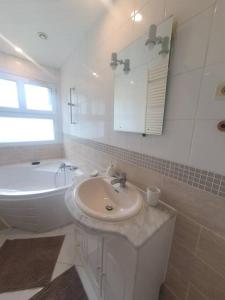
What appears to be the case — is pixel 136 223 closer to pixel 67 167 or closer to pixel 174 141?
pixel 174 141

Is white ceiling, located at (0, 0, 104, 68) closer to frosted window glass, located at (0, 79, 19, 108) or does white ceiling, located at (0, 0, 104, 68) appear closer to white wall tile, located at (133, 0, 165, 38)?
frosted window glass, located at (0, 79, 19, 108)

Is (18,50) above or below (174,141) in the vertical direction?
above

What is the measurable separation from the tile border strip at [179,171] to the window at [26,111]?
197cm

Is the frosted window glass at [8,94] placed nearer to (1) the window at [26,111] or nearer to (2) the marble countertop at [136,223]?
(1) the window at [26,111]

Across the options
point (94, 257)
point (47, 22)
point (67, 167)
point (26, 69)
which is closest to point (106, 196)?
point (94, 257)

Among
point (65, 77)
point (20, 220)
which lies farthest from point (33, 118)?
point (20, 220)

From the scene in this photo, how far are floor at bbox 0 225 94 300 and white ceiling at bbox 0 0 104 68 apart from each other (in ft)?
7.92

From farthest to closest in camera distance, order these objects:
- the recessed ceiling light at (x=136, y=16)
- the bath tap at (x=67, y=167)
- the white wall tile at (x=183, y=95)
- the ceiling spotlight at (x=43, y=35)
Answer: the bath tap at (x=67, y=167) → the ceiling spotlight at (x=43, y=35) → the recessed ceiling light at (x=136, y=16) → the white wall tile at (x=183, y=95)

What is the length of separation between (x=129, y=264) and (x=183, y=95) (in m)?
0.94

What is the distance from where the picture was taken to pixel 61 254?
138cm

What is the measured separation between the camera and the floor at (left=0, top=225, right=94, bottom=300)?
105cm

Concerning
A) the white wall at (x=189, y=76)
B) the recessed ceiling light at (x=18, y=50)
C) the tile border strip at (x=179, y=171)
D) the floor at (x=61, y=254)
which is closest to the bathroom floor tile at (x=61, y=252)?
the floor at (x=61, y=254)

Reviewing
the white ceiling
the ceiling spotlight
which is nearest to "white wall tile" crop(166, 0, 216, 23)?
the white ceiling

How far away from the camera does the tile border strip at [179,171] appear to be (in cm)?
64
